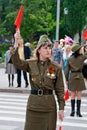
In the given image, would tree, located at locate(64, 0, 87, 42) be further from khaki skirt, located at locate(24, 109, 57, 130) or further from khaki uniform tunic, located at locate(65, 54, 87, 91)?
khaki skirt, located at locate(24, 109, 57, 130)

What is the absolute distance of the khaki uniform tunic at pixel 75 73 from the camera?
36.8 feet

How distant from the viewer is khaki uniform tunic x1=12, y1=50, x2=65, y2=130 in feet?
20.5

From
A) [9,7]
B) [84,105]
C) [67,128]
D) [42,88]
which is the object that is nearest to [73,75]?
[67,128]

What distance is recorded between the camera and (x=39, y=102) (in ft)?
20.6

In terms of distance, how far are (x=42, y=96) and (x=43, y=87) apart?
0.12 metres

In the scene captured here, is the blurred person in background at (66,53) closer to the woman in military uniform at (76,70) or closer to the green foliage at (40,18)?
the woman in military uniform at (76,70)

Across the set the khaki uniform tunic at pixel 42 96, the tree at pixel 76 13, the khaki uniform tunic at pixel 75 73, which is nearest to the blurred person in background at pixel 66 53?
the khaki uniform tunic at pixel 75 73

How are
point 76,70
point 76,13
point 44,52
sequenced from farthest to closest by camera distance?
point 76,13, point 76,70, point 44,52

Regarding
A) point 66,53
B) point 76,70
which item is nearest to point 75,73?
point 76,70

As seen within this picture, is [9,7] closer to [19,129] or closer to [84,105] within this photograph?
[84,105]

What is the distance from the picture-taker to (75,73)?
11.4 meters

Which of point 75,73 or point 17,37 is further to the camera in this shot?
point 75,73

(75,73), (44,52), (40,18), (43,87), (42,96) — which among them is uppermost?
(40,18)

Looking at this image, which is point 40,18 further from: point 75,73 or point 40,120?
point 40,120
